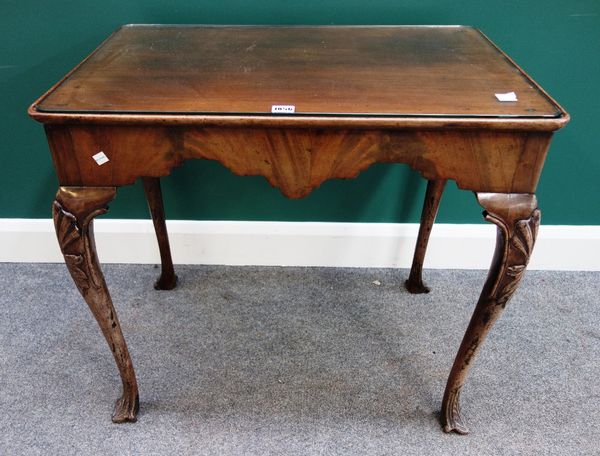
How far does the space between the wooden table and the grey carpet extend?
0.32m

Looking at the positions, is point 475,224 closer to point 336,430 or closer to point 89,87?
point 336,430

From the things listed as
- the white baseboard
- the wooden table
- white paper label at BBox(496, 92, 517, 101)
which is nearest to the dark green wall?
the white baseboard

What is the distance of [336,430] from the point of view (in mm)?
1151

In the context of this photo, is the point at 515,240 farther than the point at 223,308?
No

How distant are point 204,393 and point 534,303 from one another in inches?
38.6

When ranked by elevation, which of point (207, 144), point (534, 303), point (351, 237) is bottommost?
point (534, 303)

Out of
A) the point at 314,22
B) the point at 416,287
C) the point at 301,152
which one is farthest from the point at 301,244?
the point at 301,152

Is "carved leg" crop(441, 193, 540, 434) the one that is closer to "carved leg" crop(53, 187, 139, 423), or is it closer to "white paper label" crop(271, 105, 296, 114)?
"white paper label" crop(271, 105, 296, 114)

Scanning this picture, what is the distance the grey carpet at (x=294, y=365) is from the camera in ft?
3.74

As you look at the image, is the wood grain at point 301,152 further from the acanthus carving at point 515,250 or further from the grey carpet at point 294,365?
the grey carpet at point 294,365

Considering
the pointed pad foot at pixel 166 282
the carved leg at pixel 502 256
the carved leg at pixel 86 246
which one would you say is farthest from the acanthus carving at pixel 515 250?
the pointed pad foot at pixel 166 282

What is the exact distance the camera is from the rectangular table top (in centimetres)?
82

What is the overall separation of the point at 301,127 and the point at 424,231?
2.38ft

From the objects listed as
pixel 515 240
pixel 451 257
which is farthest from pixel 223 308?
pixel 515 240
